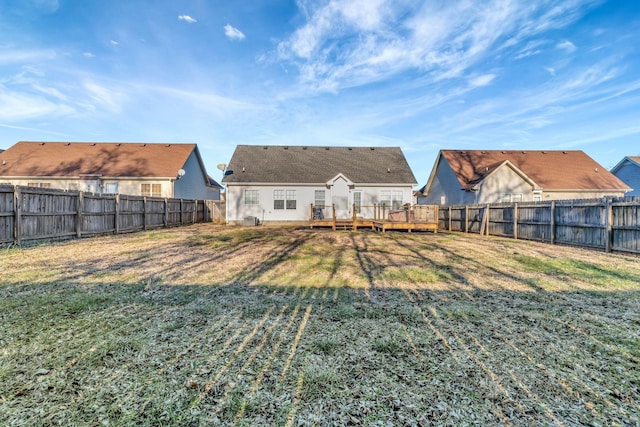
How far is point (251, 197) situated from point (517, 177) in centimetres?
1967

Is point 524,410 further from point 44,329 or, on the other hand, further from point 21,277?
point 21,277

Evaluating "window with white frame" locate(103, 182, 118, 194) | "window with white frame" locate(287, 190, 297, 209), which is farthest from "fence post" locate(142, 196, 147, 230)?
"window with white frame" locate(287, 190, 297, 209)

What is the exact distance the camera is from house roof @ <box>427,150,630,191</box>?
22.4 m

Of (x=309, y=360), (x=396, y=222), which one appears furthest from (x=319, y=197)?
(x=309, y=360)

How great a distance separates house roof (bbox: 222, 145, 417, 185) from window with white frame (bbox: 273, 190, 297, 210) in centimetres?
80

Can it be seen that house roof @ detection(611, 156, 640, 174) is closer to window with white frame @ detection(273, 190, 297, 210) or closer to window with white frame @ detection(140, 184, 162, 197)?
window with white frame @ detection(273, 190, 297, 210)

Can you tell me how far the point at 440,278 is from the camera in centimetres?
588

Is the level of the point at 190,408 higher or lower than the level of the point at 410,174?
lower

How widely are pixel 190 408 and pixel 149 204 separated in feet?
55.0

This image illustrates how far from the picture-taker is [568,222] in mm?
11266

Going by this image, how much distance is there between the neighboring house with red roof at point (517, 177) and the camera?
21.2 metres

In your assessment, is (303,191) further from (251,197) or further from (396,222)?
(396,222)

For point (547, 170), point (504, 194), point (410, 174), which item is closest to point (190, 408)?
point (410, 174)

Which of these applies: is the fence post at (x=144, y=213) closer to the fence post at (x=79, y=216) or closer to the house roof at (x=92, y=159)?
the fence post at (x=79, y=216)
